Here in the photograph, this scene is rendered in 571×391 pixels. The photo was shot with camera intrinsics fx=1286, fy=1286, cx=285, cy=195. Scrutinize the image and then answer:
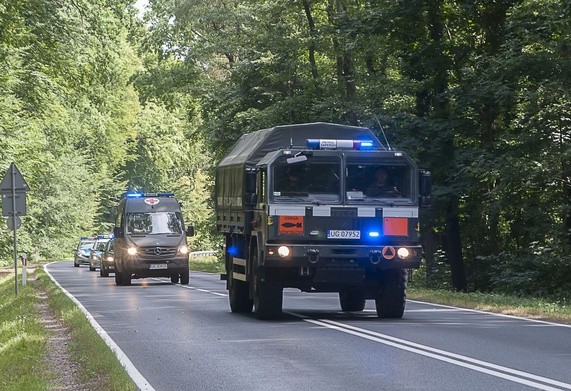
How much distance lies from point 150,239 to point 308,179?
62.9 feet

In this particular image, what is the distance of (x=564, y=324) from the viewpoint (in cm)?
1953

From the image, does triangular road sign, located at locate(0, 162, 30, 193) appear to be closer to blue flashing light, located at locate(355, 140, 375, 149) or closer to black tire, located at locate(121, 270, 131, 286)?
black tire, located at locate(121, 270, 131, 286)

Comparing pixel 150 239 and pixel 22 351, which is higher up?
pixel 150 239

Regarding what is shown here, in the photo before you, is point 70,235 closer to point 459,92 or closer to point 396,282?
point 459,92

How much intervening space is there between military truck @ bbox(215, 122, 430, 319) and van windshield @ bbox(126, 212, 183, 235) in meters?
18.0

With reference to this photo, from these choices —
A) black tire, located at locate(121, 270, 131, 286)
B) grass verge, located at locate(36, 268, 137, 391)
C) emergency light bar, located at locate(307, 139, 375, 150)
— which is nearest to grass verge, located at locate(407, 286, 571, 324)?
emergency light bar, located at locate(307, 139, 375, 150)

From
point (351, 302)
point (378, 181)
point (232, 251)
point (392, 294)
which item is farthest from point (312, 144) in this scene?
point (351, 302)

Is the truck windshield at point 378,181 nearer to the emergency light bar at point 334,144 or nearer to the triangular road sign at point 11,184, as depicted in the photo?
the emergency light bar at point 334,144

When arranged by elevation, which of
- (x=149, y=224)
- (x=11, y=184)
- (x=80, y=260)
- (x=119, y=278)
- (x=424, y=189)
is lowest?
(x=119, y=278)

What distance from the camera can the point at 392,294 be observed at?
20.8m

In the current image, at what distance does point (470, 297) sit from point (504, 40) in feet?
30.9

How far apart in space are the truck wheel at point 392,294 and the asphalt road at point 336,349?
0.33 m

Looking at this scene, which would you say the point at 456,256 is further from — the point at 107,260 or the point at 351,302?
the point at 107,260

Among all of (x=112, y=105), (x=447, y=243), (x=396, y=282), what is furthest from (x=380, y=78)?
(x=112, y=105)
